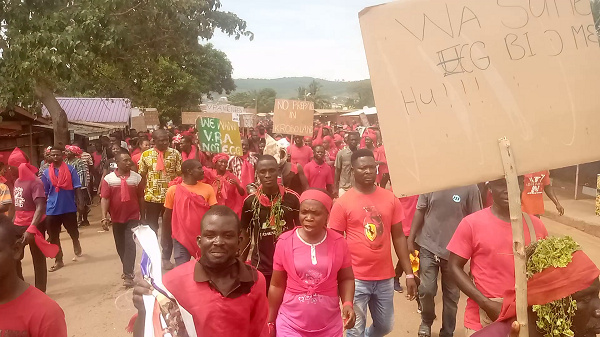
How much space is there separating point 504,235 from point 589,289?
85cm

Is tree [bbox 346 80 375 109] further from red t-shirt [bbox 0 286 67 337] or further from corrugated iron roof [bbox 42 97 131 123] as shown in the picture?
red t-shirt [bbox 0 286 67 337]

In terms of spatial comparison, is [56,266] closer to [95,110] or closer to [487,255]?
[487,255]

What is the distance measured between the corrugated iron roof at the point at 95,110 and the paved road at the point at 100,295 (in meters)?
20.5

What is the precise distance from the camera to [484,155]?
1922mm

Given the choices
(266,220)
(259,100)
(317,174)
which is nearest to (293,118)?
(317,174)

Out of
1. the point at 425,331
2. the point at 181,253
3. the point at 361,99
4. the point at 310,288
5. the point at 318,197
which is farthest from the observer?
the point at 361,99

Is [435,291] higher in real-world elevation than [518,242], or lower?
lower

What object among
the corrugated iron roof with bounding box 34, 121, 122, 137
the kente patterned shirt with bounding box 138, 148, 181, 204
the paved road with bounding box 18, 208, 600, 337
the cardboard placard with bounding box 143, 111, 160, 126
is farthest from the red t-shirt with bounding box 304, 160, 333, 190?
the corrugated iron roof with bounding box 34, 121, 122, 137

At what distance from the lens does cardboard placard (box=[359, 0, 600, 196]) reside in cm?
192

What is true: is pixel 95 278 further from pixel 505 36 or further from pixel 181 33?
pixel 181 33

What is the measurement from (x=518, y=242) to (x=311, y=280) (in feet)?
5.11

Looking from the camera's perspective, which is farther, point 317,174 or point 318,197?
point 317,174

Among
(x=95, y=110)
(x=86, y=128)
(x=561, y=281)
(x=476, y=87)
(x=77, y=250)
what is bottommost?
(x=77, y=250)

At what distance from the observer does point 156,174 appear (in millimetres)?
7082
